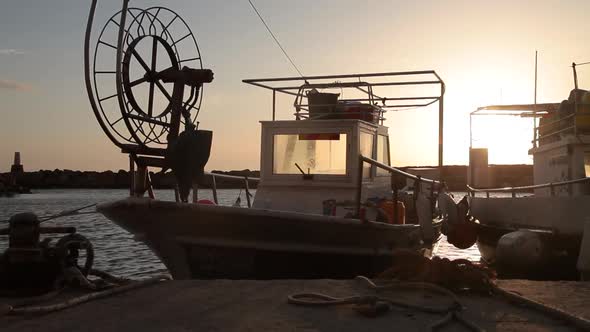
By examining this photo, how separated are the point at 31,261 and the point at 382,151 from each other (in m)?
7.31

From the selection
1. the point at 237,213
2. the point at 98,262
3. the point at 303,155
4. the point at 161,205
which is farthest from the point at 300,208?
the point at 98,262

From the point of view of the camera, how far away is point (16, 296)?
18.1ft

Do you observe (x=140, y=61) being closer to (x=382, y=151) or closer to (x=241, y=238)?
(x=241, y=238)

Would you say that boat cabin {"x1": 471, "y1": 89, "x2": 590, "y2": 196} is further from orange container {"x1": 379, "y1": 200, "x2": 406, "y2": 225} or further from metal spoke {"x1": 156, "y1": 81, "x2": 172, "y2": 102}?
metal spoke {"x1": 156, "y1": 81, "x2": 172, "y2": 102}

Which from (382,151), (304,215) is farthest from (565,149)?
(304,215)

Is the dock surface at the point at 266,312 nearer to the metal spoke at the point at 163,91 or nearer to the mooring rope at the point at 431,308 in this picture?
the mooring rope at the point at 431,308

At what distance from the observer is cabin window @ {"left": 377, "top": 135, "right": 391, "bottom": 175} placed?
37.5 ft

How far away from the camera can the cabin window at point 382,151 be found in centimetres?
1143

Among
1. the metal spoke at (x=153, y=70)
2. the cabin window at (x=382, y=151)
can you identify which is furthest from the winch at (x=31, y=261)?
the cabin window at (x=382, y=151)

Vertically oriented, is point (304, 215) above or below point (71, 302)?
above

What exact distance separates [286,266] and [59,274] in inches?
122

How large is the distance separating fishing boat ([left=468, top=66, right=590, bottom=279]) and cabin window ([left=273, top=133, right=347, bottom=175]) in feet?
11.4

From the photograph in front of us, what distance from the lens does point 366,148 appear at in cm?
1070

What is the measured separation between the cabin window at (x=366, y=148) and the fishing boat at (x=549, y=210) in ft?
9.15
